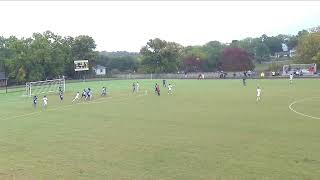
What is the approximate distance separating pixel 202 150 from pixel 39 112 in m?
21.5

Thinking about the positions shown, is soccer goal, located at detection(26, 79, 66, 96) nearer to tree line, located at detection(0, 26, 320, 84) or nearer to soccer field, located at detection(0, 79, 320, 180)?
tree line, located at detection(0, 26, 320, 84)

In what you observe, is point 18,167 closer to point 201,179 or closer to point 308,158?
point 201,179

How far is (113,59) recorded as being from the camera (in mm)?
124438

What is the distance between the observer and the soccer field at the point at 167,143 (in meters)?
15.3

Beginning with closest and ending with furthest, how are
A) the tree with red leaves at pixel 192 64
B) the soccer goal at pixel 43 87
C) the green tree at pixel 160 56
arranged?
1. the soccer goal at pixel 43 87
2. the green tree at pixel 160 56
3. the tree with red leaves at pixel 192 64

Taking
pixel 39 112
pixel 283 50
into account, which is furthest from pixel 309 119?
pixel 283 50

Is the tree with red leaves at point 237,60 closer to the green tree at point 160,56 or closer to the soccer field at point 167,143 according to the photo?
the green tree at point 160,56

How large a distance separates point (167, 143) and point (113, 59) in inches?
4170

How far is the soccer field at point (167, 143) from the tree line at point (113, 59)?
52.5 metres

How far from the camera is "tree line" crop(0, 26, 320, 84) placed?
278ft

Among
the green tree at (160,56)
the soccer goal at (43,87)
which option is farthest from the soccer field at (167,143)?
the green tree at (160,56)

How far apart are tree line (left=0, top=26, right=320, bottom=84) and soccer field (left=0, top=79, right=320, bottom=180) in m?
52.5

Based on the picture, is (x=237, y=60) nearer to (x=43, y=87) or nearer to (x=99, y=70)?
(x=99, y=70)

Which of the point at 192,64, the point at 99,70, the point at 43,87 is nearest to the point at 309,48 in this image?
the point at 192,64
